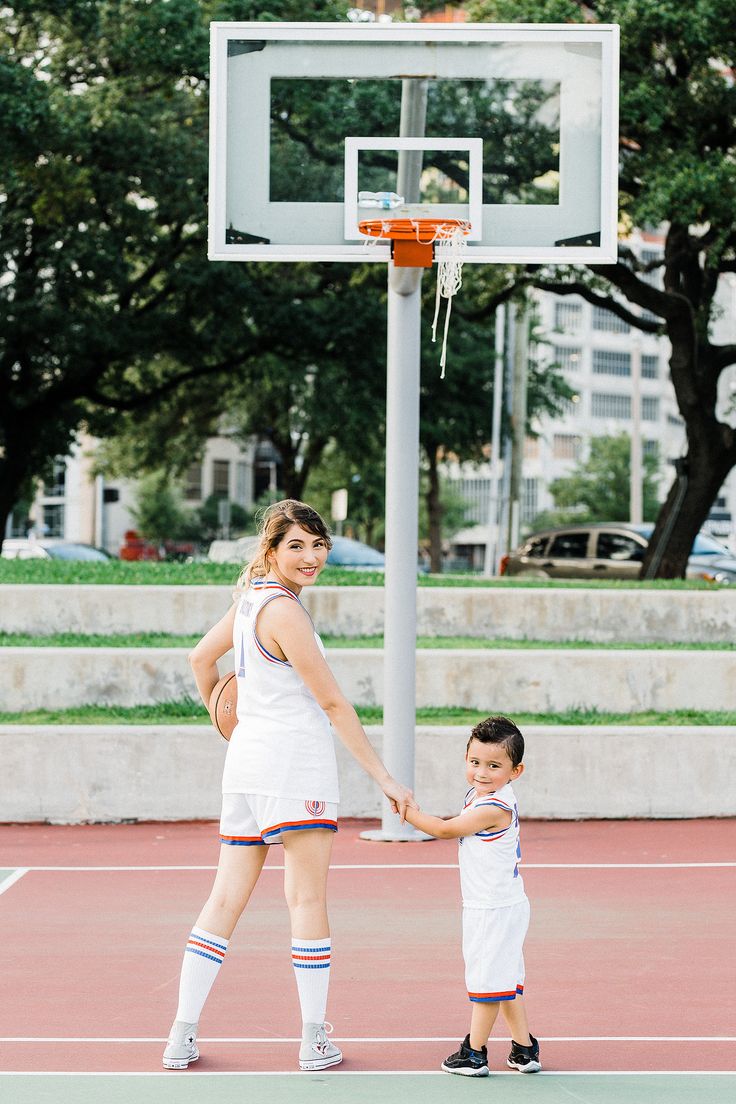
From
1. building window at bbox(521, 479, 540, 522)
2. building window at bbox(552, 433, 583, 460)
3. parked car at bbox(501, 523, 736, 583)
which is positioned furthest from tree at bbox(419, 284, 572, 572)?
building window at bbox(552, 433, 583, 460)

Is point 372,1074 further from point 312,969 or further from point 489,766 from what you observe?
point 489,766

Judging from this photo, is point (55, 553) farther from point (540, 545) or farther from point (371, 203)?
point (371, 203)

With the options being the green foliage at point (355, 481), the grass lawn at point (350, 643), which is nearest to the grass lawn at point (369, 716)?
the grass lawn at point (350, 643)

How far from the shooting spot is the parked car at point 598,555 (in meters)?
29.3

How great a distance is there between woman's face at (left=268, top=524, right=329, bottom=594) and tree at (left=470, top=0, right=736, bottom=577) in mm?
15659

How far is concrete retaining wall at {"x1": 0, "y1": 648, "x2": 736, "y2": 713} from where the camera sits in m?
12.7

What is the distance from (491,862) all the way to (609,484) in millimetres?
63597

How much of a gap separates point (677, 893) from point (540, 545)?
918 inches

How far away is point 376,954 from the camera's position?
700cm

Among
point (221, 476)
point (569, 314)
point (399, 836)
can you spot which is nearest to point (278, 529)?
point (399, 836)

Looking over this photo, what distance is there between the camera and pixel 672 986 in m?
6.40

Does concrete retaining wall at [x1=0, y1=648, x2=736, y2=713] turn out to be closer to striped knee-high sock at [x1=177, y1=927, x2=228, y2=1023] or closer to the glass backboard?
the glass backboard

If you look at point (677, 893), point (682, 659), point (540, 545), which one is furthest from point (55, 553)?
point (677, 893)

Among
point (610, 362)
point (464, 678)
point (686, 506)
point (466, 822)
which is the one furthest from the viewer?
point (610, 362)
